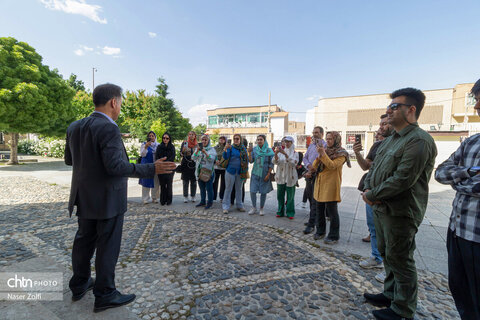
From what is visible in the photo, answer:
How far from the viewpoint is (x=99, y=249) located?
225cm

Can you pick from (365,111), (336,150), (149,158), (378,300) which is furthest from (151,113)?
(365,111)

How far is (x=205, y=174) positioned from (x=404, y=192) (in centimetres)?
454

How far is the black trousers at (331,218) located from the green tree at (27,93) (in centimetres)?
1544

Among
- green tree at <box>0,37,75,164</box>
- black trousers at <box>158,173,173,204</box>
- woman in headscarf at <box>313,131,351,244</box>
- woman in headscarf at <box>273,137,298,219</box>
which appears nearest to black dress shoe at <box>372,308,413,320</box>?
woman in headscarf at <box>313,131,351,244</box>

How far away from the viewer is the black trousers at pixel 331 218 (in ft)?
13.2

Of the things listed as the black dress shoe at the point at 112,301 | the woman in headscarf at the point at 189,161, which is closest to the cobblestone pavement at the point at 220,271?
the black dress shoe at the point at 112,301

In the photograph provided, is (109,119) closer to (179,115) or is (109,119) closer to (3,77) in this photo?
(3,77)

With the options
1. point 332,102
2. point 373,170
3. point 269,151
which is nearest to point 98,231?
point 373,170

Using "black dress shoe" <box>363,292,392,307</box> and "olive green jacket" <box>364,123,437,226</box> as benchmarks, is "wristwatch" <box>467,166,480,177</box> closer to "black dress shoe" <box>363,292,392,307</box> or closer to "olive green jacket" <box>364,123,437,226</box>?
"olive green jacket" <box>364,123,437,226</box>

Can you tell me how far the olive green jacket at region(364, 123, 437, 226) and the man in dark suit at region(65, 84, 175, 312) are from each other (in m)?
1.99

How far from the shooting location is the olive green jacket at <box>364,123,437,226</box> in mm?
1969

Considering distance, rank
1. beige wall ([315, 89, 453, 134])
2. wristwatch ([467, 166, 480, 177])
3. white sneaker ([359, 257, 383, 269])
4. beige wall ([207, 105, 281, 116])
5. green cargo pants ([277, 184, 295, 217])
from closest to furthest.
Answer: wristwatch ([467, 166, 480, 177]) → white sneaker ([359, 257, 383, 269]) → green cargo pants ([277, 184, 295, 217]) → beige wall ([315, 89, 453, 134]) → beige wall ([207, 105, 281, 116])

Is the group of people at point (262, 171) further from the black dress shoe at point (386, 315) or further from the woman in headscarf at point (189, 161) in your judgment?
the black dress shoe at point (386, 315)

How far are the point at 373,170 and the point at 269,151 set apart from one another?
3378 mm
